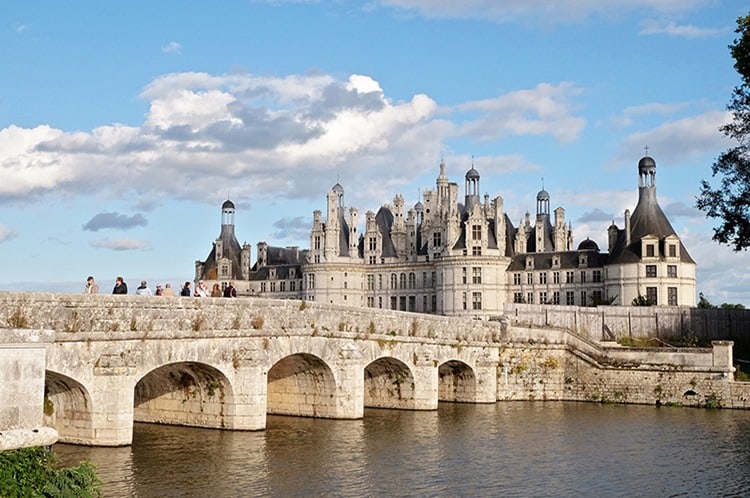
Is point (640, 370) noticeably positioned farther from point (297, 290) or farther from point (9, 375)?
point (297, 290)

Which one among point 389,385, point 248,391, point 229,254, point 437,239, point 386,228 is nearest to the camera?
point 248,391

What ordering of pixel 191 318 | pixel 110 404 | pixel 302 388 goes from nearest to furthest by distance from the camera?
pixel 110 404
pixel 191 318
pixel 302 388

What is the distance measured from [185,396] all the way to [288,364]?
490 cm

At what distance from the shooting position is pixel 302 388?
111 ft

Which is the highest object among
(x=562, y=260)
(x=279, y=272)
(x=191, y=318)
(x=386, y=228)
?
(x=386, y=228)

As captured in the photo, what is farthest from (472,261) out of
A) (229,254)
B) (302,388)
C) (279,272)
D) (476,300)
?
(302,388)

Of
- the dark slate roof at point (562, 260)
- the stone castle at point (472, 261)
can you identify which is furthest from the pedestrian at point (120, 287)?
the dark slate roof at point (562, 260)

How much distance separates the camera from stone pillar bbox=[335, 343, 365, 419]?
32.7 meters

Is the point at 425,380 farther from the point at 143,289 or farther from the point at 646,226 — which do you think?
the point at 646,226

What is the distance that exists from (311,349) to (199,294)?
430cm

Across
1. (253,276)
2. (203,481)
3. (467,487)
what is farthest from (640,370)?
(253,276)

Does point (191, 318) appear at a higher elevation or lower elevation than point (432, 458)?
higher

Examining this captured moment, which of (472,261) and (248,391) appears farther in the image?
(472,261)

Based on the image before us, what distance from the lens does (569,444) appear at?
97.7 ft
